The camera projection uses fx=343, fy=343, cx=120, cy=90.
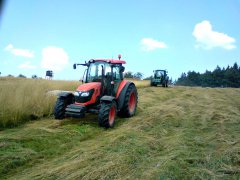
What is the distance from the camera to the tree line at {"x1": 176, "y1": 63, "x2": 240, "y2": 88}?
82188 mm

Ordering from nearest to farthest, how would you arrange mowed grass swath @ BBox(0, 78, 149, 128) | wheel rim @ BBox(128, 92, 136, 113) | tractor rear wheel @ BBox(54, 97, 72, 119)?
mowed grass swath @ BBox(0, 78, 149, 128), tractor rear wheel @ BBox(54, 97, 72, 119), wheel rim @ BBox(128, 92, 136, 113)

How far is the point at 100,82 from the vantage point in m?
10.1

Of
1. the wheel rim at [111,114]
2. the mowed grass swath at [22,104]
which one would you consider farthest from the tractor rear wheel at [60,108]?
the wheel rim at [111,114]

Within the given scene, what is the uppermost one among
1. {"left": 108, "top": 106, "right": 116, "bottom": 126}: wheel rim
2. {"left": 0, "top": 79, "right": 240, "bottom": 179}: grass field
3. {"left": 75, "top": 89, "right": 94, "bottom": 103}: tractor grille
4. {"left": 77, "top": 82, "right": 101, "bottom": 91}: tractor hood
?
{"left": 77, "top": 82, "right": 101, "bottom": 91}: tractor hood

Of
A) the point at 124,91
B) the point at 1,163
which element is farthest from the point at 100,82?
Result: the point at 1,163

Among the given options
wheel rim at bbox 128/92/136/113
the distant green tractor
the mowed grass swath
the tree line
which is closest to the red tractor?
wheel rim at bbox 128/92/136/113

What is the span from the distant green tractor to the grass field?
21422 mm

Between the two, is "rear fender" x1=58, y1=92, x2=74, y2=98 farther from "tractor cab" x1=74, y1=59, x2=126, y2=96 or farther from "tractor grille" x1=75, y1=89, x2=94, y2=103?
"tractor cab" x1=74, y1=59, x2=126, y2=96

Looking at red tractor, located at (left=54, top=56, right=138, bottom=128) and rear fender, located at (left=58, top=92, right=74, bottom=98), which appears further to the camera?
rear fender, located at (left=58, top=92, right=74, bottom=98)

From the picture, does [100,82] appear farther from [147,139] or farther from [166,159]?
[166,159]

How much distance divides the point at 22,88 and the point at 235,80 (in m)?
76.6

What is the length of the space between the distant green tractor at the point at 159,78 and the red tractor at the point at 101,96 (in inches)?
799

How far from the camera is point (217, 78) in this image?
87250mm

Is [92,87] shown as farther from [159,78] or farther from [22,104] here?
[159,78]
